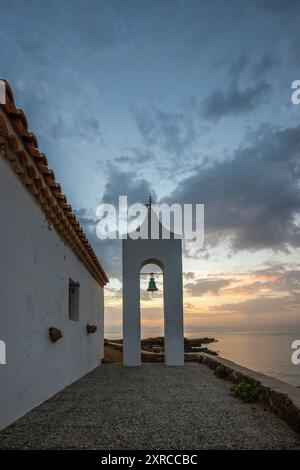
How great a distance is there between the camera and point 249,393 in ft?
20.0

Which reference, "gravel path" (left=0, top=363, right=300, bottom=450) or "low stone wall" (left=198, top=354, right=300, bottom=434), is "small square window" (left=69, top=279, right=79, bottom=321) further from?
"low stone wall" (left=198, top=354, right=300, bottom=434)

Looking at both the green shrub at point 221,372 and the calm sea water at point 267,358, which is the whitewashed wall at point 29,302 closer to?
the green shrub at point 221,372

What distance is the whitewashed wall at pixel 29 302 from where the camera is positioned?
439 cm

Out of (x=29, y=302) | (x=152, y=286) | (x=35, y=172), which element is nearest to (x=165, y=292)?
(x=152, y=286)

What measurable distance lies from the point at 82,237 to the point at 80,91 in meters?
3.45

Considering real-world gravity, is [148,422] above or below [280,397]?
below

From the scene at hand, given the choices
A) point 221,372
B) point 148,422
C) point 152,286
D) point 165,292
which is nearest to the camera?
point 148,422

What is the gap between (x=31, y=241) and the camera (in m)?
5.45

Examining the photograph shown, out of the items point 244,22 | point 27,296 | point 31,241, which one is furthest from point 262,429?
point 244,22

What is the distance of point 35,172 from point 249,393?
15.0ft

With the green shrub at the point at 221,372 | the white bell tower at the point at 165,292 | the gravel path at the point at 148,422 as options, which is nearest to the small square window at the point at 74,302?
the gravel path at the point at 148,422

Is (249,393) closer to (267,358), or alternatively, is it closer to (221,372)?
(221,372)

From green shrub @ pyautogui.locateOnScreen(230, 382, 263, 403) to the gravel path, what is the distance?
174 mm
